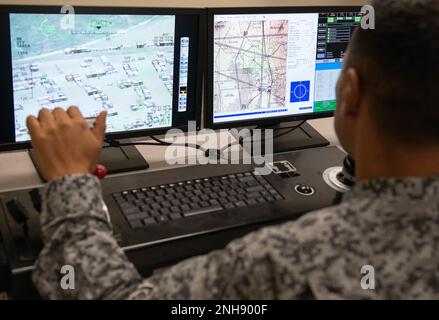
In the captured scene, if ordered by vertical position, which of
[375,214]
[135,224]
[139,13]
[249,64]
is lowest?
[135,224]

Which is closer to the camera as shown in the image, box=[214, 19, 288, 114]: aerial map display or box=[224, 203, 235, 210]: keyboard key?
box=[224, 203, 235, 210]: keyboard key

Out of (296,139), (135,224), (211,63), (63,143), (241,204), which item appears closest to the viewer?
(63,143)

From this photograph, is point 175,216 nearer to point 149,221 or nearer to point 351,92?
point 149,221

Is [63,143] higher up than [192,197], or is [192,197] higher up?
[63,143]

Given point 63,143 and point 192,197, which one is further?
point 192,197

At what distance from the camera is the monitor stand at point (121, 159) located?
4.32 ft

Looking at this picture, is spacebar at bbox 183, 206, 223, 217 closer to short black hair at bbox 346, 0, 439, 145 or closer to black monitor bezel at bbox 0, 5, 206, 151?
black monitor bezel at bbox 0, 5, 206, 151

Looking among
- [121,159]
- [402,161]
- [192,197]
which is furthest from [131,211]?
[402,161]

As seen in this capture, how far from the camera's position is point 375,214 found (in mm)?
678

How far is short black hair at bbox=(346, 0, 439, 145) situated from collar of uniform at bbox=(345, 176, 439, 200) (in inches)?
2.1

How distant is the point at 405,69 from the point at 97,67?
0.79 meters

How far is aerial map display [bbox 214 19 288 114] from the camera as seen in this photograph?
1354 mm

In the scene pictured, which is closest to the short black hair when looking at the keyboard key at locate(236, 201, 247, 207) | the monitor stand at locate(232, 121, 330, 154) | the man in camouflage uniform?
the man in camouflage uniform

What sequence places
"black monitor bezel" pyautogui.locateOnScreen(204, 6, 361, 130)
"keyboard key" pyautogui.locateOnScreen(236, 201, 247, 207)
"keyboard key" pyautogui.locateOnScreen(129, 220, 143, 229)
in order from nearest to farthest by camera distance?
"keyboard key" pyautogui.locateOnScreen(129, 220, 143, 229), "keyboard key" pyautogui.locateOnScreen(236, 201, 247, 207), "black monitor bezel" pyautogui.locateOnScreen(204, 6, 361, 130)
